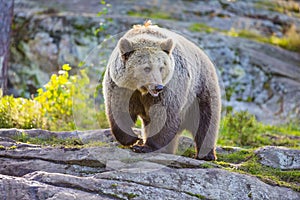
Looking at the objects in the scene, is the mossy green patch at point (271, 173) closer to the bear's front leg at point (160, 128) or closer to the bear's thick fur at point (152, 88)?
the bear's thick fur at point (152, 88)

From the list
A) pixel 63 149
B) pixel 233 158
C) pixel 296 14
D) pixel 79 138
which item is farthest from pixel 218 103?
pixel 296 14

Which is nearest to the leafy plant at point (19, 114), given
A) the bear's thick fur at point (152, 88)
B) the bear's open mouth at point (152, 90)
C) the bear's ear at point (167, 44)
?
the bear's thick fur at point (152, 88)

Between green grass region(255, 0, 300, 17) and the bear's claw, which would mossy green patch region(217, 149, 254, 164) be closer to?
the bear's claw

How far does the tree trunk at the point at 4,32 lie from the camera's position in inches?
352

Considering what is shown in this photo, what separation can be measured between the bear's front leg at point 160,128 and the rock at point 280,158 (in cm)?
118

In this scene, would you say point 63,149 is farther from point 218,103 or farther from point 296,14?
point 296,14

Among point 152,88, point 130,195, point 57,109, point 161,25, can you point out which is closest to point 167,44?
point 152,88

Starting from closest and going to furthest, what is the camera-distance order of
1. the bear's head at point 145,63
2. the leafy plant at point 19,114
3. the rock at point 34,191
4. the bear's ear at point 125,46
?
the rock at point 34,191
the bear's head at point 145,63
the bear's ear at point 125,46
the leafy plant at point 19,114

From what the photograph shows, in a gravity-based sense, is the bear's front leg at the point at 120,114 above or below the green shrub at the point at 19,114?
above

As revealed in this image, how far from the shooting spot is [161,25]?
1291cm

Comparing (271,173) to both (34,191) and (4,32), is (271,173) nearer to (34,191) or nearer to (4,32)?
(34,191)

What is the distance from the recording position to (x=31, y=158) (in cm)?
499

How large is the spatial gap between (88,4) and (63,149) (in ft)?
32.6

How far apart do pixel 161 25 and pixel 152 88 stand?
26.5 feet
